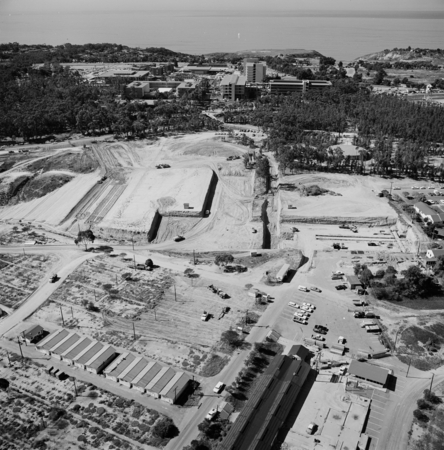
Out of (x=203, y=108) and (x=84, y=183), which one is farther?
(x=203, y=108)

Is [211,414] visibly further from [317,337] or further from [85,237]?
[85,237]

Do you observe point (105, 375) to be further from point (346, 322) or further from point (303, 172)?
point (303, 172)

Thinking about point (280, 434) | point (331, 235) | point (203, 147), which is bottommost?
point (280, 434)

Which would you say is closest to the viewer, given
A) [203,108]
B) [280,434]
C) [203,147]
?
[280,434]

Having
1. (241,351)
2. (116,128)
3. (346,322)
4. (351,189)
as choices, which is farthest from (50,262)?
(116,128)

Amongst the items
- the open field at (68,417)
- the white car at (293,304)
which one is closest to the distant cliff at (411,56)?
the white car at (293,304)

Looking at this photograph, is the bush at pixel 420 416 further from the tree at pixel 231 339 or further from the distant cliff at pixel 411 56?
the distant cliff at pixel 411 56

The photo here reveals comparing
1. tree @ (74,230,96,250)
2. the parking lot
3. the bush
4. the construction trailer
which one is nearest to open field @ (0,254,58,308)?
tree @ (74,230,96,250)

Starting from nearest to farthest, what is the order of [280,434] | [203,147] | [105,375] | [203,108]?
[280,434]
[105,375]
[203,147]
[203,108]
